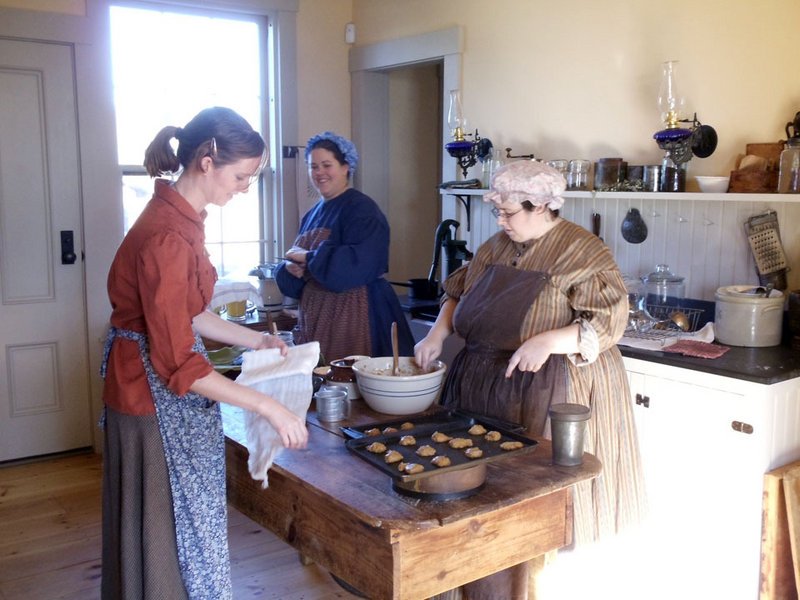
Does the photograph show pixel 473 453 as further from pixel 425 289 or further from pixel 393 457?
pixel 425 289

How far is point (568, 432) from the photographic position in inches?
67.6

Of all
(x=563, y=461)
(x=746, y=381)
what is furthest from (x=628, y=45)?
(x=563, y=461)

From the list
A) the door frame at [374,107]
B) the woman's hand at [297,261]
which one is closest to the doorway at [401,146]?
the door frame at [374,107]

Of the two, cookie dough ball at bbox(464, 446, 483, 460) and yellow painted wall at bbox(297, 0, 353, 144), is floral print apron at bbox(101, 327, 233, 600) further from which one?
yellow painted wall at bbox(297, 0, 353, 144)

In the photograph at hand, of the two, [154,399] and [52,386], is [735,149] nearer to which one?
[154,399]

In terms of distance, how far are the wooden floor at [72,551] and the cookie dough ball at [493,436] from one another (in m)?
1.33

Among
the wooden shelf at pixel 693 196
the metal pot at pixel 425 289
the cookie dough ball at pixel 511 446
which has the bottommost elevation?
the cookie dough ball at pixel 511 446

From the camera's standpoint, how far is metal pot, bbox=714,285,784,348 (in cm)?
281

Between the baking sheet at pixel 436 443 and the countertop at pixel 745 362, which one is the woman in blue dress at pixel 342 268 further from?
the baking sheet at pixel 436 443

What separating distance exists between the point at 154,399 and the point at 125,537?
12.4 inches

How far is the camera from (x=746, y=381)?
2.50 meters

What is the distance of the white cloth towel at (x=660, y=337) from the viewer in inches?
114

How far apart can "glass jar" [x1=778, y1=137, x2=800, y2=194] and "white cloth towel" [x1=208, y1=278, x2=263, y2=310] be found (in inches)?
94.9

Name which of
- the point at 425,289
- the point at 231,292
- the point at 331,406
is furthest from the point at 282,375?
the point at 425,289
